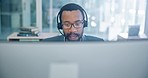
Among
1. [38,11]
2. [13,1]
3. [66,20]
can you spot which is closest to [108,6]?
[38,11]

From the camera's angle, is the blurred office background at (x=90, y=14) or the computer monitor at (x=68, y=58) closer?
the computer monitor at (x=68, y=58)

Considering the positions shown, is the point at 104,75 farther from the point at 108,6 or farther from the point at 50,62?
the point at 108,6

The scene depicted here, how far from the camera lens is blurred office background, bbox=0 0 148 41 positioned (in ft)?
15.7

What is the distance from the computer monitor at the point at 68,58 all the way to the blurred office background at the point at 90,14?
4161 mm

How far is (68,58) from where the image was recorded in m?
0.59

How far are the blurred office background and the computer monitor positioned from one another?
416 centimetres

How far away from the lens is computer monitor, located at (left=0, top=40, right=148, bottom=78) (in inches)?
22.8

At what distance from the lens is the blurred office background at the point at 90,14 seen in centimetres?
479

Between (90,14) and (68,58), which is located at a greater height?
(90,14)

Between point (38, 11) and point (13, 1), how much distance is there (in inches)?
25.3

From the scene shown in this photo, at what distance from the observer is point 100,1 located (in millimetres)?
4961

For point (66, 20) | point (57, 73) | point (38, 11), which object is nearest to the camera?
point (57, 73)

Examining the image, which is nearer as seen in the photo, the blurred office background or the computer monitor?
the computer monitor

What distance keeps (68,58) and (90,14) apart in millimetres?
4416
